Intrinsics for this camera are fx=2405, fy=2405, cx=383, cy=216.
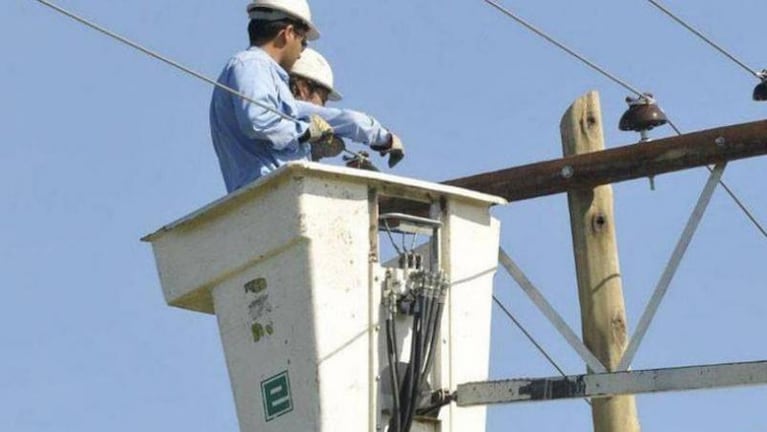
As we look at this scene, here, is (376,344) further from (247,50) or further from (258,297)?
(247,50)

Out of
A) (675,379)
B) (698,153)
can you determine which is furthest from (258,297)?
(698,153)

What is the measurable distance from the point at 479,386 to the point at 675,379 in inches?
26.0

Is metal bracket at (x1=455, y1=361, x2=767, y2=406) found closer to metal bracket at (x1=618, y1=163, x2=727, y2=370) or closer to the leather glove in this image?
metal bracket at (x1=618, y1=163, x2=727, y2=370)

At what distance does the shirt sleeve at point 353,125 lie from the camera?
8.30m

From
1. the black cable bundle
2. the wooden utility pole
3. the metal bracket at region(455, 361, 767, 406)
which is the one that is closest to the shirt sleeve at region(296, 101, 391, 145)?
the black cable bundle

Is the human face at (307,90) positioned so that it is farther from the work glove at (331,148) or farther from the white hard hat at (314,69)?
the work glove at (331,148)

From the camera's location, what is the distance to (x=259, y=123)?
8.05m

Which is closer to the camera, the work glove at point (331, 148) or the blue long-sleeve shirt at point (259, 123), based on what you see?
the blue long-sleeve shirt at point (259, 123)

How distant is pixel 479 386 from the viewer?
8.15m

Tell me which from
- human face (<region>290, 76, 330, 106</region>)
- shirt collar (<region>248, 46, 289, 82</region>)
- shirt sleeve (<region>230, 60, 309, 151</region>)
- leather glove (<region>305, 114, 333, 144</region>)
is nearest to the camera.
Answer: shirt sleeve (<region>230, 60, 309, 151</region>)

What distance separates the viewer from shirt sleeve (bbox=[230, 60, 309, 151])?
806 cm

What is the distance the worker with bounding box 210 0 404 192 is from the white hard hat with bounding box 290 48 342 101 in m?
0.69

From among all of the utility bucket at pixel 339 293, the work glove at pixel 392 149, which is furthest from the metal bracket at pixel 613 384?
the work glove at pixel 392 149

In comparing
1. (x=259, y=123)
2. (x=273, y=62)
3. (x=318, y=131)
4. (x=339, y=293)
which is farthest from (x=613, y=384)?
(x=273, y=62)
